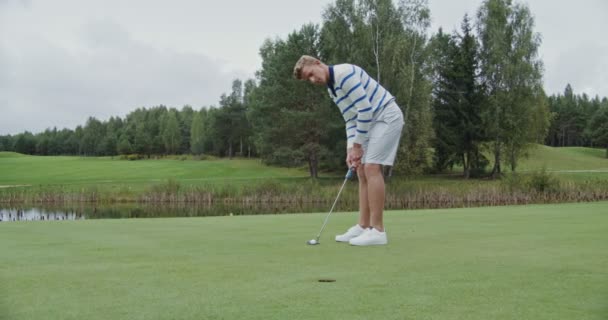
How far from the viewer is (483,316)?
2.60 m

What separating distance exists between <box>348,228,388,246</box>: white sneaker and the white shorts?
726 millimetres

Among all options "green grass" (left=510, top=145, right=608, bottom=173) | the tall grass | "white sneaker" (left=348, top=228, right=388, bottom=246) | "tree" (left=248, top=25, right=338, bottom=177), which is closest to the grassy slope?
"green grass" (left=510, top=145, right=608, bottom=173)

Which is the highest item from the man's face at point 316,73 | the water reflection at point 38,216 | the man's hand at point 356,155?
the man's face at point 316,73

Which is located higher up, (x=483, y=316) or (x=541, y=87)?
(x=541, y=87)

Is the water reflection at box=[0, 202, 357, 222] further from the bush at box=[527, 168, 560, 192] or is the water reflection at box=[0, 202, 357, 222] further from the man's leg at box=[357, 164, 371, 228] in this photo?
the man's leg at box=[357, 164, 371, 228]

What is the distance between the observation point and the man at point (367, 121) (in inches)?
221

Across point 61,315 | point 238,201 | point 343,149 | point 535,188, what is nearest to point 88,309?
point 61,315

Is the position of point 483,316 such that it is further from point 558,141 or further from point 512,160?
point 558,141

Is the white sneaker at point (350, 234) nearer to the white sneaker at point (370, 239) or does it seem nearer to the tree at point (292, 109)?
the white sneaker at point (370, 239)

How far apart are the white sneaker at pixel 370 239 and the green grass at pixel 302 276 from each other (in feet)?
0.43

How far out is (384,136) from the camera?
19.0 feet

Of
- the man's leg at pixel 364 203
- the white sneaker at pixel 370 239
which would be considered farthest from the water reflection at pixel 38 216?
the white sneaker at pixel 370 239

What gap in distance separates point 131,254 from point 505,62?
124 ft

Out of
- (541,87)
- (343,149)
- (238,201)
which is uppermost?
(541,87)
